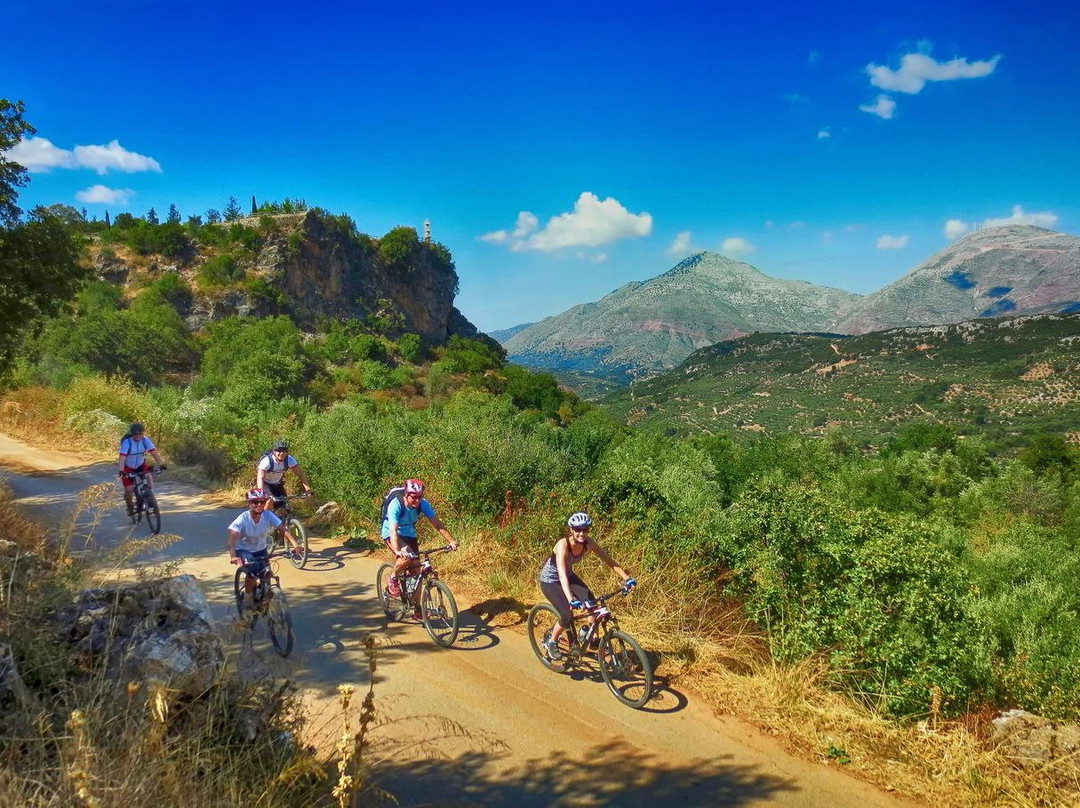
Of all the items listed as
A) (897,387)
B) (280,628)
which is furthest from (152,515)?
(897,387)

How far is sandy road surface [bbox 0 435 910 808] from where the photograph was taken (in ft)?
15.4

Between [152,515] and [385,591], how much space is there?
20.5 feet

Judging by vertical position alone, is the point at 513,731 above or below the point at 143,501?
below

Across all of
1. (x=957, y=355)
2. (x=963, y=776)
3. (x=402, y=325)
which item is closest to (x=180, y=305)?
(x=402, y=325)

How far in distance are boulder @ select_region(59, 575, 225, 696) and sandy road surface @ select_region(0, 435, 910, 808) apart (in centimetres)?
32

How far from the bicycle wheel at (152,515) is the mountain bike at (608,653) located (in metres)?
8.14

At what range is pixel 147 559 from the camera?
358 inches

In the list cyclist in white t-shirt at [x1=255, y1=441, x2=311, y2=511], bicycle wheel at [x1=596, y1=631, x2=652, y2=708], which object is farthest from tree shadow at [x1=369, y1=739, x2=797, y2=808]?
cyclist in white t-shirt at [x1=255, y1=441, x2=311, y2=511]

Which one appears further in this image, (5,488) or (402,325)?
(402,325)

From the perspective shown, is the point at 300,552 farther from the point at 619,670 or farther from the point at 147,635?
the point at 619,670

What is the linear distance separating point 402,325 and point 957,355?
9875 cm

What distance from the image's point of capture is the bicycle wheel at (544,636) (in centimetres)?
643

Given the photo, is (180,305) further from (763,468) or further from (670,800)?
(670,800)

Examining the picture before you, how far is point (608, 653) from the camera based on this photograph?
238 inches
